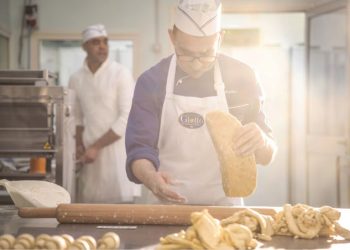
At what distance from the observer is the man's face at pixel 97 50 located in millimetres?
3594

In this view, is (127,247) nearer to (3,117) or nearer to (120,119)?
(3,117)

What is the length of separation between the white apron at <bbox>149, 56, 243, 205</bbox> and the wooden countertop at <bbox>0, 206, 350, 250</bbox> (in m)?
0.63

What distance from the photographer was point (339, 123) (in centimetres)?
398

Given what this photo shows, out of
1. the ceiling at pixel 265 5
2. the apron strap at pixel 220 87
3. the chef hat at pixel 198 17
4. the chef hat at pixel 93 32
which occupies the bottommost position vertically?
the apron strap at pixel 220 87

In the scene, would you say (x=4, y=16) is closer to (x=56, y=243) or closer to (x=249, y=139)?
(x=249, y=139)

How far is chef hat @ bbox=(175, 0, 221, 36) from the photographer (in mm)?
1948

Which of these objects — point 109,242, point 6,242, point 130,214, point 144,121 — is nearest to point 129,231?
point 130,214

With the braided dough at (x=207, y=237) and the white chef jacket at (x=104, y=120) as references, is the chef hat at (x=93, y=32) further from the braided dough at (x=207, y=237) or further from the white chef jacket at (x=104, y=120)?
the braided dough at (x=207, y=237)

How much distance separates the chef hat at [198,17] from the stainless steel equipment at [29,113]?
0.79 m

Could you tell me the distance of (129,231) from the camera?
134cm

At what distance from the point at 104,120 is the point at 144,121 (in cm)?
157

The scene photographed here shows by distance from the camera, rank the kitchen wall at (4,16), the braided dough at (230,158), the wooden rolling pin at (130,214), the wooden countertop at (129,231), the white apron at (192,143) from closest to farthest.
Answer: the wooden countertop at (129,231) < the wooden rolling pin at (130,214) < the braided dough at (230,158) < the white apron at (192,143) < the kitchen wall at (4,16)

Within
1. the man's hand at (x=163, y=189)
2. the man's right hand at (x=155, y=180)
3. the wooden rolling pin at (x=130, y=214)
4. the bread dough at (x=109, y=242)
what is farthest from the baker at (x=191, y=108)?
the bread dough at (x=109, y=242)

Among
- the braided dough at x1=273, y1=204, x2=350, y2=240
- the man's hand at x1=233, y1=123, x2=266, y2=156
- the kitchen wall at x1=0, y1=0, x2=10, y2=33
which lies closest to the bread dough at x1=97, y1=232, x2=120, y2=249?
the braided dough at x1=273, y1=204, x2=350, y2=240
